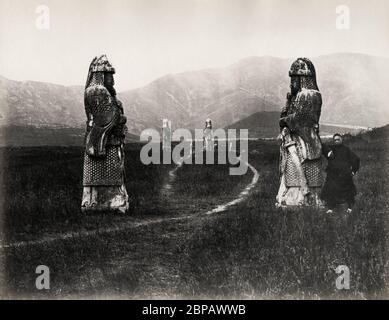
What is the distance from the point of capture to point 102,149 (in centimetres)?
1535

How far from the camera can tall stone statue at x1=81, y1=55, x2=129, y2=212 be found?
1538 centimetres

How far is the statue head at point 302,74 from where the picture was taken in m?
15.5

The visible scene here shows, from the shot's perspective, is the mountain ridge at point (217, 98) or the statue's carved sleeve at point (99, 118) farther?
the mountain ridge at point (217, 98)

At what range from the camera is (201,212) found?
1659 centimetres

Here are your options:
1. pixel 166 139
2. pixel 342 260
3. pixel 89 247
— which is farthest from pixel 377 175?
pixel 166 139

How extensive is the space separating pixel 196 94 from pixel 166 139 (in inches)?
396

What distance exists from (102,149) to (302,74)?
6.05 metres

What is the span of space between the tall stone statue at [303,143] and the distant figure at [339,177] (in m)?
0.28

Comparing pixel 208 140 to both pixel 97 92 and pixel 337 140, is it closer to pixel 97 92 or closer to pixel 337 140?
pixel 97 92

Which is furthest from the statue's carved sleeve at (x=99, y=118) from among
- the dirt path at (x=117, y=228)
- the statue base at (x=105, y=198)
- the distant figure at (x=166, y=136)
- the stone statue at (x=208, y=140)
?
the stone statue at (x=208, y=140)

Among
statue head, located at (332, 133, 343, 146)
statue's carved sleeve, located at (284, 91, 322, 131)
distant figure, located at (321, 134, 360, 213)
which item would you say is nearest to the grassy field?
distant figure, located at (321, 134, 360, 213)

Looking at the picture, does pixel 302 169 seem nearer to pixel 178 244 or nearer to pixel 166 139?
pixel 178 244

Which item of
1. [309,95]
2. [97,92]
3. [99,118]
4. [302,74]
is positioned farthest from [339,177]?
[97,92]

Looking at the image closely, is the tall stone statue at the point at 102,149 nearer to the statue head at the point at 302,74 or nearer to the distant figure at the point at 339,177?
the statue head at the point at 302,74
